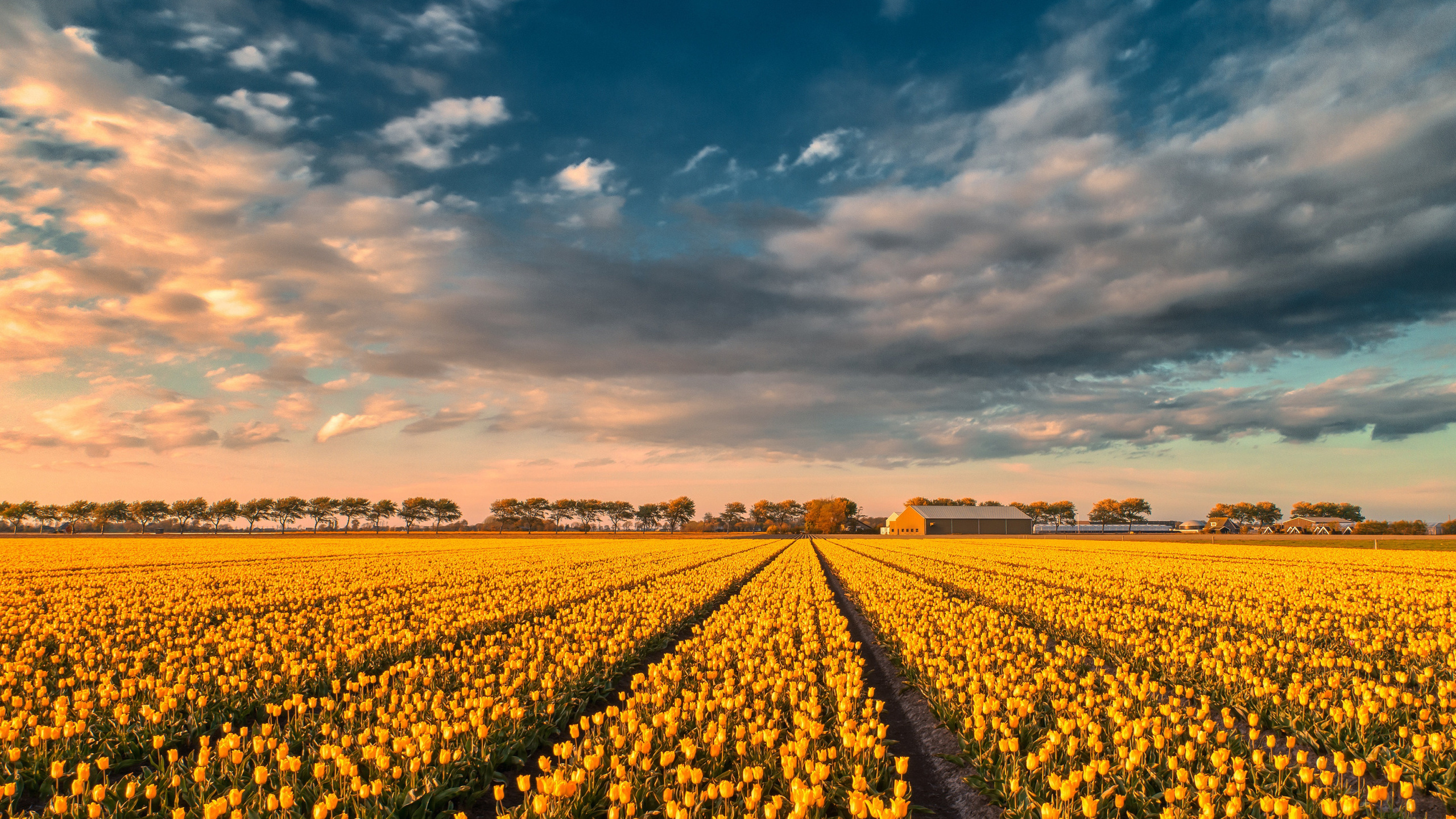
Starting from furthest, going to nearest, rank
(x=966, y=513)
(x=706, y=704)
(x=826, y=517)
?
(x=826, y=517) < (x=966, y=513) < (x=706, y=704)

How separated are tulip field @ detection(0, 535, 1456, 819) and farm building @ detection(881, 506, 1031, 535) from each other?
140 m

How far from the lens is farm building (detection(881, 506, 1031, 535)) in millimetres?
158125

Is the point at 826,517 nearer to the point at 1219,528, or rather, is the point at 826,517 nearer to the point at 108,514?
the point at 1219,528

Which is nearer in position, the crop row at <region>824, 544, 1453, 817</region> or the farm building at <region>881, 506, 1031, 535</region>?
the crop row at <region>824, 544, 1453, 817</region>

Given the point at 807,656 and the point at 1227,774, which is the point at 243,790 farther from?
the point at 1227,774

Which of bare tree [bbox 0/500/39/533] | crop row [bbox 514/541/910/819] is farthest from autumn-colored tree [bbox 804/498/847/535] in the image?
bare tree [bbox 0/500/39/533]

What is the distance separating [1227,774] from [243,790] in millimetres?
10874

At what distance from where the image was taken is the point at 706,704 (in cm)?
848

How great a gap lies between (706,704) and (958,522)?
16348cm

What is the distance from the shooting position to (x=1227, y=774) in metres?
7.60

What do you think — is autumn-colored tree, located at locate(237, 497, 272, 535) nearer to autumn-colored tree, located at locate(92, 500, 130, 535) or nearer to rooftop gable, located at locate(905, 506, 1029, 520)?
autumn-colored tree, located at locate(92, 500, 130, 535)

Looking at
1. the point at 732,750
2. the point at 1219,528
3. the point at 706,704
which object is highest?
the point at 706,704

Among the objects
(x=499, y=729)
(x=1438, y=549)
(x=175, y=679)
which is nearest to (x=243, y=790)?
(x=499, y=729)

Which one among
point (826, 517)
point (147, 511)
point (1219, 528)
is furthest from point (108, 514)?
point (1219, 528)
